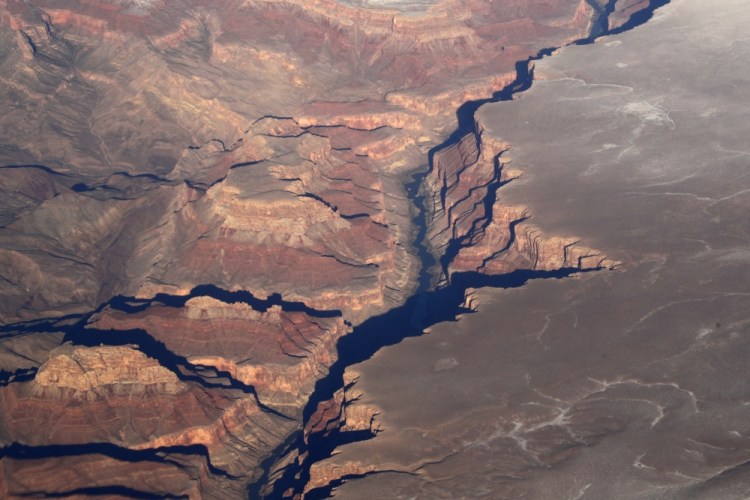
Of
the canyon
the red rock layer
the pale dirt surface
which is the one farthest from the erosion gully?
the pale dirt surface

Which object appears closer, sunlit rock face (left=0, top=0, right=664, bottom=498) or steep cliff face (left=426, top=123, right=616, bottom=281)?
sunlit rock face (left=0, top=0, right=664, bottom=498)

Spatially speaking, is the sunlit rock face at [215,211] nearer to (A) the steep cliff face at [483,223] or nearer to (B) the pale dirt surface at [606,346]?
(A) the steep cliff face at [483,223]

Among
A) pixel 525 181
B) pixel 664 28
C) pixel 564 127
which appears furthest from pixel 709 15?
pixel 525 181

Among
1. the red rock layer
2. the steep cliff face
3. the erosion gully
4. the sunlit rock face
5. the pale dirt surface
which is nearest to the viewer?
the pale dirt surface

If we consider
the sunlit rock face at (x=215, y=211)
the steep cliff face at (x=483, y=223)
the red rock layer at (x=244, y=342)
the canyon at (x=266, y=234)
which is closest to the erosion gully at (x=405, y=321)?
the canyon at (x=266, y=234)

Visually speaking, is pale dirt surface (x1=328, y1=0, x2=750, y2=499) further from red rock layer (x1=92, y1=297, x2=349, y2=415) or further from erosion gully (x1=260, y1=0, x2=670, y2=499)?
red rock layer (x1=92, y1=297, x2=349, y2=415)

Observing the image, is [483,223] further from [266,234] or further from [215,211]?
[215,211]

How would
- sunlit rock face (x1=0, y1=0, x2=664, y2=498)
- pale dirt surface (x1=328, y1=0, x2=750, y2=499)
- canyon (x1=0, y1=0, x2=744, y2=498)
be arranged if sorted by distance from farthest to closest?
1. sunlit rock face (x1=0, y1=0, x2=664, y2=498)
2. canyon (x1=0, y1=0, x2=744, y2=498)
3. pale dirt surface (x1=328, y1=0, x2=750, y2=499)
